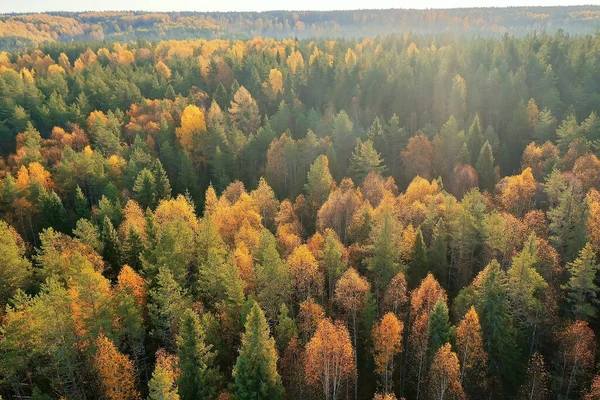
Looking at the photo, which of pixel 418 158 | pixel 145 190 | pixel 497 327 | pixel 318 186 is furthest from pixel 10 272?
pixel 418 158

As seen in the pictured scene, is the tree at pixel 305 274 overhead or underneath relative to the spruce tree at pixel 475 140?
underneath

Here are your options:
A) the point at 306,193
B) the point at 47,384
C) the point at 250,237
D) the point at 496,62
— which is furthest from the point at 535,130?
the point at 47,384

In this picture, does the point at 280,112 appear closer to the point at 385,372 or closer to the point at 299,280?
the point at 299,280

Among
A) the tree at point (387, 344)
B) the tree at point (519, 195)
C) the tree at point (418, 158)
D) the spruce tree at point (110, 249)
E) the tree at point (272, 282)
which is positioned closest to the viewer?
the tree at point (387, 344)

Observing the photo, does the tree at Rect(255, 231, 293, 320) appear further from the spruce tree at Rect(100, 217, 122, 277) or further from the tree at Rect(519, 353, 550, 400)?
the tree at Rect(519, 353, 550, 400)

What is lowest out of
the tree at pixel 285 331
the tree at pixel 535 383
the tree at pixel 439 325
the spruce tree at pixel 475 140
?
the tree at pixel 535 383

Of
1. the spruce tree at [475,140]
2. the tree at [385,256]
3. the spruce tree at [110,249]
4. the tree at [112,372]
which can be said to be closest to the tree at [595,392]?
the tree at [385,256]

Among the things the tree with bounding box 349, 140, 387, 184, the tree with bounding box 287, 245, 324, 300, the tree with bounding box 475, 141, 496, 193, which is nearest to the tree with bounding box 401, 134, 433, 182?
the tree with bounding box 349, 140, 387, 184

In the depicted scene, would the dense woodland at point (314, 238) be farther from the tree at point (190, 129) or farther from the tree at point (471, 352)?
the tree at point (190, 129)
